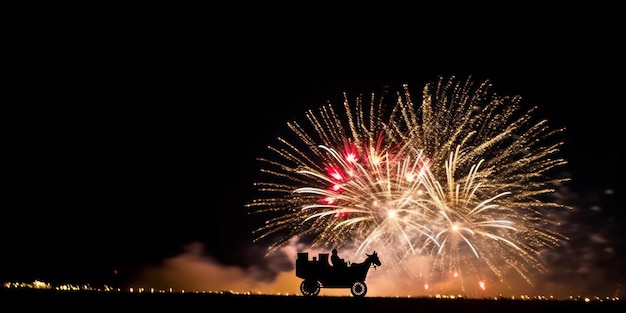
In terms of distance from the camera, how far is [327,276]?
74.0 feet

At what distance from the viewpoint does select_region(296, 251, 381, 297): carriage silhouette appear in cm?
2253

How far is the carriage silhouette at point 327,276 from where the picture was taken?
22.5m

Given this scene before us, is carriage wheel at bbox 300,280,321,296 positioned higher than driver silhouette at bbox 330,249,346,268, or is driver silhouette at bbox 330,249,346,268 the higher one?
driver silhouette at bbox 330,249,346,268

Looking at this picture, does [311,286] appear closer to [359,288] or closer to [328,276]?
[328,276]

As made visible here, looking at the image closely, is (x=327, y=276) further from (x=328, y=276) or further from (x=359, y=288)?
(x=359, y=288)

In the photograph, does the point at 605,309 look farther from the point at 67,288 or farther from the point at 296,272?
the point at 67,288

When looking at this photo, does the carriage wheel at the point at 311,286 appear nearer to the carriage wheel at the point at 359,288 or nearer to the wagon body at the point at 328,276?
the wagon body at the point at 328,276

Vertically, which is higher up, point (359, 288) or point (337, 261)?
point (337, 261)

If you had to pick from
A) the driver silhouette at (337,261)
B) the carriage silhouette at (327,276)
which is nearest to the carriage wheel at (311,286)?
the carriage silhouette at (327,276)

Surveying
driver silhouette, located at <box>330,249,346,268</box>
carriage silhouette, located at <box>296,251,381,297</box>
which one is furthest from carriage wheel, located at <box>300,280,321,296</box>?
driver silhouette, located at <box>330,249,346,268</box>

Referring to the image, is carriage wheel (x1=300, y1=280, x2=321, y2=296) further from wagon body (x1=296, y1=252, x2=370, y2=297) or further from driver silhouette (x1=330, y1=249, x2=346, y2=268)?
driver silhouette (x1=330, y1=249, x2=346, y2=268)

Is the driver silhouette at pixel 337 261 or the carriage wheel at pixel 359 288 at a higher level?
the driver silhouette at pixel 337 261

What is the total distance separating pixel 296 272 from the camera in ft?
74.4

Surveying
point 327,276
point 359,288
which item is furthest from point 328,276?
point 359,288
